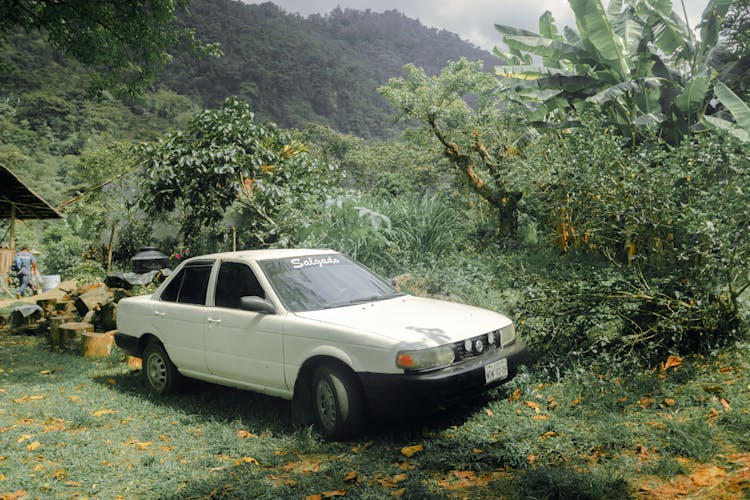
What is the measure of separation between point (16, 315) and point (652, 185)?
11.6 m

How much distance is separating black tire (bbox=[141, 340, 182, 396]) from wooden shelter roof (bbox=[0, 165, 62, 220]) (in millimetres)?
11596

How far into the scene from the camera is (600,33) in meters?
12.0

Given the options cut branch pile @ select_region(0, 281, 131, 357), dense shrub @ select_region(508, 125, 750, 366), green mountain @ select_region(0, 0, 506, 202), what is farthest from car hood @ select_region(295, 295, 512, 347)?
green mountain @ select_region(0, 0, 506, 202)

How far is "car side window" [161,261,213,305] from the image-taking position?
20.2ft

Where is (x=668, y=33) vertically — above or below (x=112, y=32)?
below

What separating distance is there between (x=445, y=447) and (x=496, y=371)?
0.76 m

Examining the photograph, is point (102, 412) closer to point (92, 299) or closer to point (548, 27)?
point (92, 299)

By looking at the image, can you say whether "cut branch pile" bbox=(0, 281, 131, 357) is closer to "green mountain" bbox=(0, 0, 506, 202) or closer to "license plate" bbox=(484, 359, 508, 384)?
"green mountain" bbox=(0, 0, 506, 202)

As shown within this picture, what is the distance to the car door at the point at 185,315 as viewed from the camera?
5984 millimetres

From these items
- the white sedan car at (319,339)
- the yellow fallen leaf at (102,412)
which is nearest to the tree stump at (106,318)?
the white sedan car at (319,339)

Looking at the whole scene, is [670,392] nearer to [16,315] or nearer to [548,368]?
[548,368]

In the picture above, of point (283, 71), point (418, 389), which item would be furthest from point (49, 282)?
point (283, 71)

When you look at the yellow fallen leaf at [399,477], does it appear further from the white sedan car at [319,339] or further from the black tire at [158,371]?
the black tire at [158,371]

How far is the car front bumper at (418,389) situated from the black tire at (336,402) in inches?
4.8
